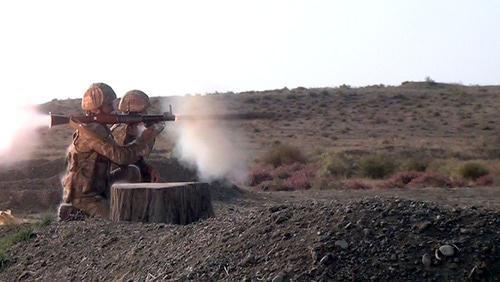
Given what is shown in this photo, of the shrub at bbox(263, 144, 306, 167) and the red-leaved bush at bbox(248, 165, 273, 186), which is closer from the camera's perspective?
the red-leaved bush at bbox(248, 165, 273, 186)

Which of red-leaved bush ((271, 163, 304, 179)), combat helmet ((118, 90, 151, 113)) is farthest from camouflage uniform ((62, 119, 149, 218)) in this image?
red-leaved bush ((271, 163, 304, 179))

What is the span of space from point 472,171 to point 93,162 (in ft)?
64.9

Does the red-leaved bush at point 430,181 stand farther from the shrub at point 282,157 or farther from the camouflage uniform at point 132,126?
the camouflage uniform at point 132,126

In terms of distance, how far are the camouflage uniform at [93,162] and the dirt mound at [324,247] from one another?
11.5ft

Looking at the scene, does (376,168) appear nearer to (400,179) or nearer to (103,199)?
(400,179)

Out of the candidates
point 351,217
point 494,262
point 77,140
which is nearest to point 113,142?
point 77,140

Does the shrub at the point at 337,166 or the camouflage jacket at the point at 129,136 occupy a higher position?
the camouflage jacket at the point at 129,136

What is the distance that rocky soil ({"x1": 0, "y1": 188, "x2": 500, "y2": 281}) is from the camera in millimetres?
6434

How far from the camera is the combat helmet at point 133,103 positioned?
13.0 metres

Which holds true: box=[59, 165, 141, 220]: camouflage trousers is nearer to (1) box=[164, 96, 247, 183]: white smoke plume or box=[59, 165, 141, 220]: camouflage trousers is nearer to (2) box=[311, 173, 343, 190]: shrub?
(1) box=[164, 96, 247, 183]: white smoke plume

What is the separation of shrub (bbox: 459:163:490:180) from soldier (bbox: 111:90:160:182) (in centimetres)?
1851

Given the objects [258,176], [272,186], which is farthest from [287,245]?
[258,176]

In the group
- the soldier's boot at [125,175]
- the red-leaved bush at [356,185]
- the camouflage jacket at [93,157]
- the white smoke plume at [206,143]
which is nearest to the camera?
the camouflage jacket at [93,157]

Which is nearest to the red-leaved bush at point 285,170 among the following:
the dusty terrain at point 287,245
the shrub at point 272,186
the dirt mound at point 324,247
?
the shrub at point 272,186
